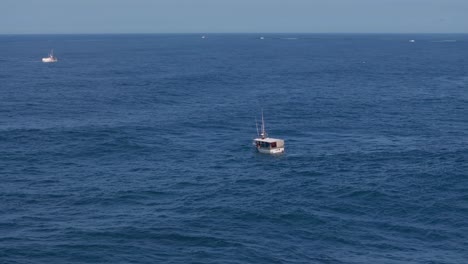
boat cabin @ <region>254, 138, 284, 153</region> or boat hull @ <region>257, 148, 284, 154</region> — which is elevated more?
boat cabin @ <region>254, 138, 284, 153</region>

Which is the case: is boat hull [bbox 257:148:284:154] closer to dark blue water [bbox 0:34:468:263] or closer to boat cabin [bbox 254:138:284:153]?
boat cabin [bbox 254:138:284:153]

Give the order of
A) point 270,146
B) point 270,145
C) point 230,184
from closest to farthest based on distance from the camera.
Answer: point 230,184 → point 270,145 → point 270,146

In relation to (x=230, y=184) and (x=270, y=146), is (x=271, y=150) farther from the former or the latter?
(x=230, y=184)

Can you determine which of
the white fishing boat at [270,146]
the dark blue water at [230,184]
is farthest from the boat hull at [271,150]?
the dark blue water at [230,184]

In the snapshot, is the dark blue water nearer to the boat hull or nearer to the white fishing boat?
the boat hull

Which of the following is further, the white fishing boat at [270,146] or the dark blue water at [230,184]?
the white fishing boat at [270,146]

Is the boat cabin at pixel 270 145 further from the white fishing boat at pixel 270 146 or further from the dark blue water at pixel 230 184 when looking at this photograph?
the dark blue water at pixel 230 184

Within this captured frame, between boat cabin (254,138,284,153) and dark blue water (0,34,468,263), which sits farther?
boat cabin (254,138,284,153)

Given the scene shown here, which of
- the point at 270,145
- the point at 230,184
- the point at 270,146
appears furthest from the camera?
the point at 270,146

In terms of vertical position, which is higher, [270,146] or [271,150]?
[270,146]

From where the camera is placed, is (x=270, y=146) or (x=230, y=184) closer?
(x=230, y=184)

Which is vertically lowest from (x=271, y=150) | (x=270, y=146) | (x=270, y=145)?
(x=271, y=150)

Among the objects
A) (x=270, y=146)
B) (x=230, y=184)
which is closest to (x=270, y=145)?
(x=270, y=146)

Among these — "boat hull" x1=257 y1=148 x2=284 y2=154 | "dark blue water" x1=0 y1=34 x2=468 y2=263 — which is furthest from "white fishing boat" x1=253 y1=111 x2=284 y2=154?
"dark blue water" x1=0 y1=34 x2=468 y2=263
